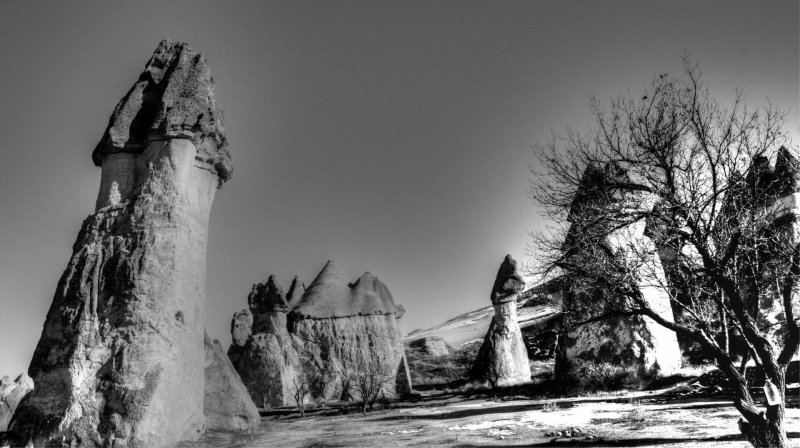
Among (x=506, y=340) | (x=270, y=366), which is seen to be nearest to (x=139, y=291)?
(x=506, y=340)

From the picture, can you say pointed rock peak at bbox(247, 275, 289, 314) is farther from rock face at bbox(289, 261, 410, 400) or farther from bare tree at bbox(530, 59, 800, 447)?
bare tree at bbox(530, 59, 800, 447)

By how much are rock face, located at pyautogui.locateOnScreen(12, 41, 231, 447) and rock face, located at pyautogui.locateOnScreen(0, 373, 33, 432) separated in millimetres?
9732

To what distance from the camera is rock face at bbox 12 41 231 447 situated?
5508 mm

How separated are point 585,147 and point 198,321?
5.74m

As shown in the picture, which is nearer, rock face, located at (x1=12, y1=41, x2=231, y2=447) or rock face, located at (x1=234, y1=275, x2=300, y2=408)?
rock face, located at (x1=12, y1=41, x2=231, y2=447)

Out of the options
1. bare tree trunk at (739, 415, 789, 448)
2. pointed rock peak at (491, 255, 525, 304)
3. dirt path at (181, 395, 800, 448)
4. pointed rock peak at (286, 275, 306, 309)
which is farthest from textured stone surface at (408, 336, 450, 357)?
bare tree trunk at (739, 415, 789, 448)

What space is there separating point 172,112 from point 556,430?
655 cm

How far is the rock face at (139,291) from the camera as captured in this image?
551 centimetres

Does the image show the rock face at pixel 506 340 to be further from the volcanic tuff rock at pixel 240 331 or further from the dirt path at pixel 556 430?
the volcanic tuff rock at pixel 240 331

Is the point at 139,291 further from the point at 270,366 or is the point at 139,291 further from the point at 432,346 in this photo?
the point at 432,346

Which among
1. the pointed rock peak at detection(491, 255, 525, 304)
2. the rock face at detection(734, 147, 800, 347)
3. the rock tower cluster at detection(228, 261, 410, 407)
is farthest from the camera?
the rock tower cluster at detection(228, 261, 410, 407)

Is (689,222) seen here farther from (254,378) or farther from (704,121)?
(254,378)

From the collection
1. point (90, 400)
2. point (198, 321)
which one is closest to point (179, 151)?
point (198, 321)

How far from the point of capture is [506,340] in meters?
17.1
